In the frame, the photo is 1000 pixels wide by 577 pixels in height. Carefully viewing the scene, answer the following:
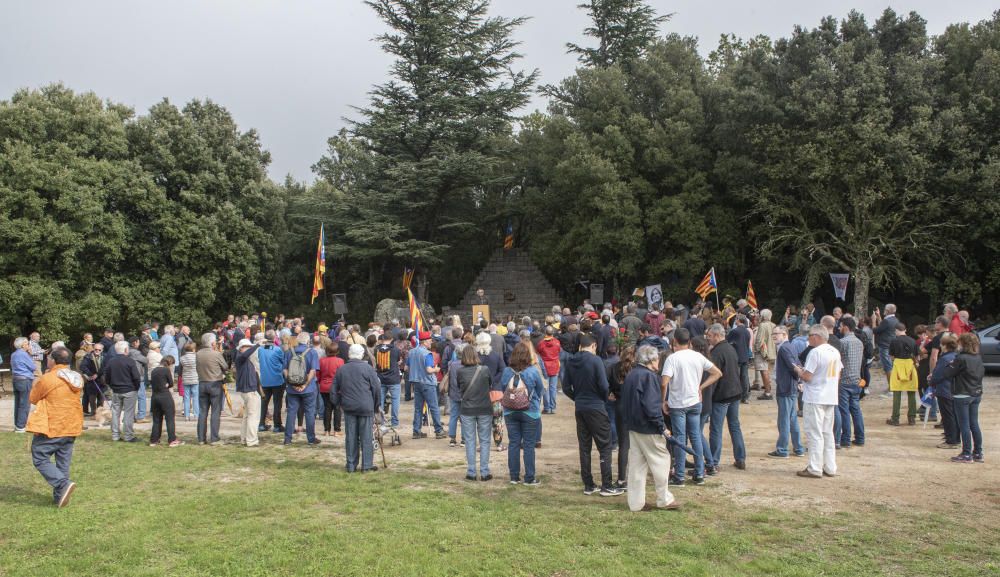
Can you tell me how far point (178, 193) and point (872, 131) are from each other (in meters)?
26.6

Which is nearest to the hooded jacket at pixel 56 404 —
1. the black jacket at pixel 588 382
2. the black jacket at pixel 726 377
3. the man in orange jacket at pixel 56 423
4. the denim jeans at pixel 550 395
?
the man in orange jacket at pixel 56 423

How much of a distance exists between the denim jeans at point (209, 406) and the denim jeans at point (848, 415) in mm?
9653

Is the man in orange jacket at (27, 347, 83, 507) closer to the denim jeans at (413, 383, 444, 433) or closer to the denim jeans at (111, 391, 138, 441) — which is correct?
the denim jeans at (111, 391, 138, 441)

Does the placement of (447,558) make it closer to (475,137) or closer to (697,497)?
(697,497)

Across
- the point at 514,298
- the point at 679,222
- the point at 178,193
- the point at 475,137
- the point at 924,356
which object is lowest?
the point at 924,356

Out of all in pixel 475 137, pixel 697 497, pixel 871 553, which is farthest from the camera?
pixel 475 137

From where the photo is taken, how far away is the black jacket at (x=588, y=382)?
801cm

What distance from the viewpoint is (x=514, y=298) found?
33500mm

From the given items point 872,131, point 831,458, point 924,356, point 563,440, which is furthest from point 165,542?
point 872,131

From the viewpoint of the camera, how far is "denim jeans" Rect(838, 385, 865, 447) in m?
10.5

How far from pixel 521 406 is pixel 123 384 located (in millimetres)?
7356

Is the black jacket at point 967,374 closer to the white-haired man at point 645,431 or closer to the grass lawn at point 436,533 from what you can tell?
the grass lawn at point 436,533

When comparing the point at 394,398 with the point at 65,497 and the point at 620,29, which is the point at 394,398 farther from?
the point at 620,29

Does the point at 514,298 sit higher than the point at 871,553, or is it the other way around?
the point at 514,298
